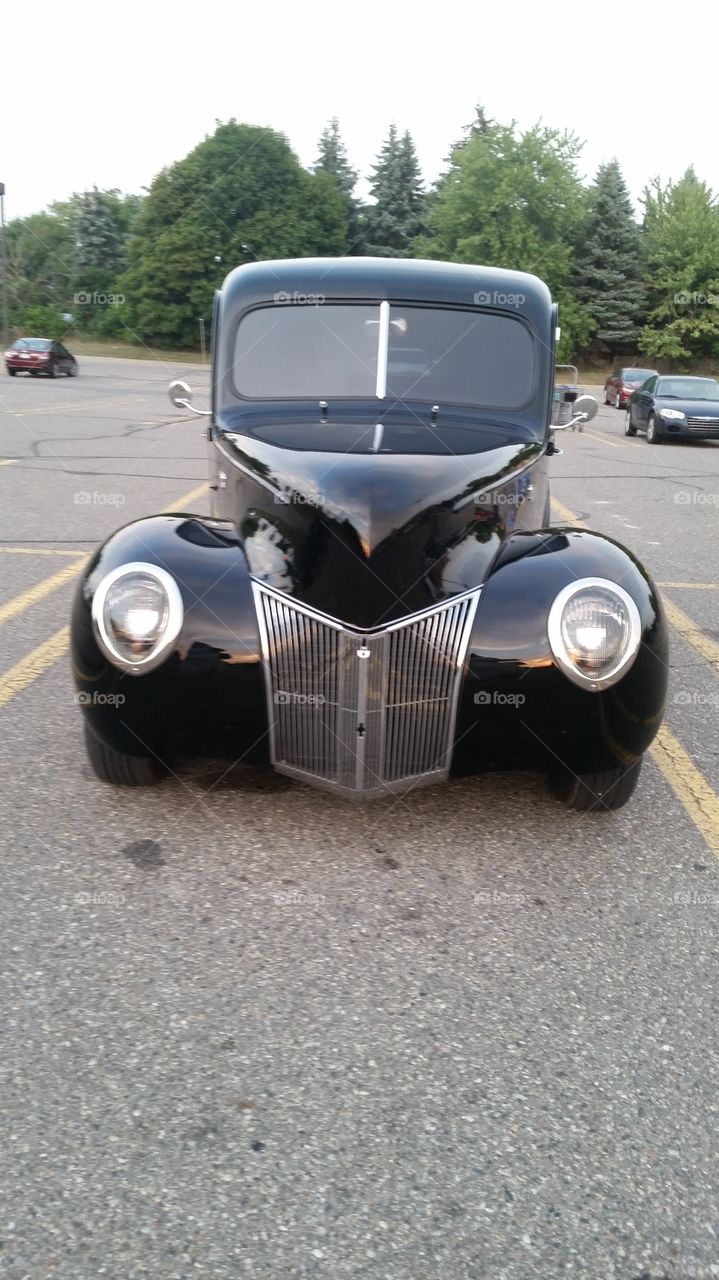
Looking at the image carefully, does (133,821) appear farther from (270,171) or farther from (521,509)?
(270,171)

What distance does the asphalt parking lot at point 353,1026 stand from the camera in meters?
1.85

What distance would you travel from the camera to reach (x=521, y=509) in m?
4.10

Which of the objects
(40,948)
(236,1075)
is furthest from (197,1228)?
(40,948)

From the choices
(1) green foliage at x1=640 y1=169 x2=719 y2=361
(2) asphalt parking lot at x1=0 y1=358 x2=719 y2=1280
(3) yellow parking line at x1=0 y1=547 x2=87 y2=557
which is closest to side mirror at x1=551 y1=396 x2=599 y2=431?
(2) asphalt parking lot at x1=0 y1=358 x2=719 y2=1280

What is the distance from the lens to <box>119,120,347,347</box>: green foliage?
57219 mm

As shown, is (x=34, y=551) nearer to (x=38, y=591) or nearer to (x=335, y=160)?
(x=38, y=591)

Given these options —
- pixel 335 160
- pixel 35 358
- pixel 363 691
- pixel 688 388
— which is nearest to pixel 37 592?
pixel 363 691

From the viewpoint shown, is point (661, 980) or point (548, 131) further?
point (548, 131)

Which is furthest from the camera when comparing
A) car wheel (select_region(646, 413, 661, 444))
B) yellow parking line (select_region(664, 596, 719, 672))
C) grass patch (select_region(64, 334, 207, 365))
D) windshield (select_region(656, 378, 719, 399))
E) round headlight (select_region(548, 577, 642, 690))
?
grass patch (select_region(64, 334, 207, 365))

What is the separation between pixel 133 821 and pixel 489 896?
3.91 ft

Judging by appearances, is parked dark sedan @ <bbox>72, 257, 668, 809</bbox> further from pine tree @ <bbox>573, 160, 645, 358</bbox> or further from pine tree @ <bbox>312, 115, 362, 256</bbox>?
pine tree @ <bbox>312, 115, 362, 256</bbox>

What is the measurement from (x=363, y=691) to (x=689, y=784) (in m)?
1.53

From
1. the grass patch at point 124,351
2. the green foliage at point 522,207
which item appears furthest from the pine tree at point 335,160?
the grass patch at point 124,351

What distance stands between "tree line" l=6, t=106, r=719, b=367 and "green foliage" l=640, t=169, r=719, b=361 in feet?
0.26
